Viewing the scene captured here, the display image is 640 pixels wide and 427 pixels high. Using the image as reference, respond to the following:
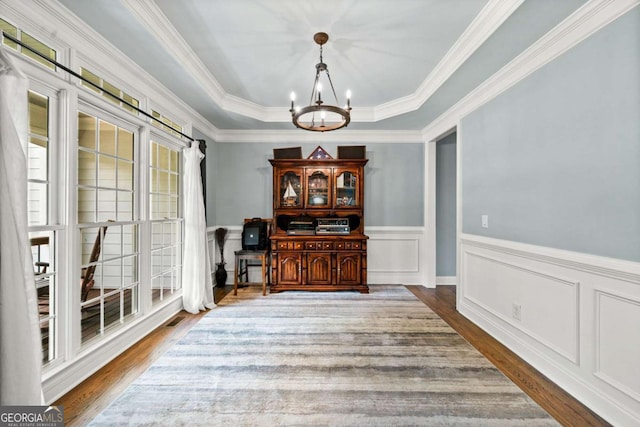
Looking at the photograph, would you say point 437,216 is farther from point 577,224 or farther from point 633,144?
point 633,144

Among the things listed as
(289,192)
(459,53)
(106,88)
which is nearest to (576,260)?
(459,53)

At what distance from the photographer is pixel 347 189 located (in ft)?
13.8

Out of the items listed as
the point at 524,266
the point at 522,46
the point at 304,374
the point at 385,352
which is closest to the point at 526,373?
the point at 524,266

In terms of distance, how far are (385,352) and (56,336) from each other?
2368 millimetres

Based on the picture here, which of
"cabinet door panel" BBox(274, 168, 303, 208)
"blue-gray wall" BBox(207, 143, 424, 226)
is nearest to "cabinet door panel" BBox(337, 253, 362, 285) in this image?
"blue-gray wall" BBox(207, 143, 424, 226)

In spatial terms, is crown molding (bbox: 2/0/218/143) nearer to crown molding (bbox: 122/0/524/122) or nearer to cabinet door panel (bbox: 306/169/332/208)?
crown molding (bbox: 122/0/524/122)

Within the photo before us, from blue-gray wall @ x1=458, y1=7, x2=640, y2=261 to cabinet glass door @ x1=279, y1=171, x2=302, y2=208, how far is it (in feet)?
8.14

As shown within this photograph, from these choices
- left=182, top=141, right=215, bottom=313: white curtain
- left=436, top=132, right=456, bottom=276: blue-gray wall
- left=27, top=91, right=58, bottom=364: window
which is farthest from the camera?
left=436, top=132, right=456, bottom=276: blue-gray wall

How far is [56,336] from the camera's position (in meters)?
1.81

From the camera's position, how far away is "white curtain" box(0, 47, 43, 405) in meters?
1.27

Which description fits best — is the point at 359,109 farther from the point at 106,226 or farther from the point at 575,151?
the point at 106,226

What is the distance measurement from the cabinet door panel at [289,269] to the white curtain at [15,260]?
8.87ft

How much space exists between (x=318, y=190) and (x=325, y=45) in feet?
6.91

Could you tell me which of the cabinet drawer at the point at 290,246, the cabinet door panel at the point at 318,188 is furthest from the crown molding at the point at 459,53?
the cabinet drawer at the point at 290,246
